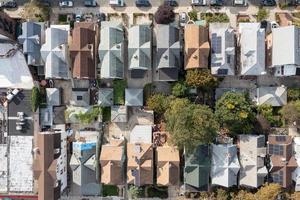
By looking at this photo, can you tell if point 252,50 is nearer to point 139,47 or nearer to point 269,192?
point 139,47

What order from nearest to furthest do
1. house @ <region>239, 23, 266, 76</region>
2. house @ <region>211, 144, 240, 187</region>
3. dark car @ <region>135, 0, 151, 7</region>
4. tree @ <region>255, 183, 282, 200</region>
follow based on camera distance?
1. tree @ <region>255, 183, 282, 200</region>
2. house @ <region>239, 23, 266, 76</region>
3. house @ <region>211, 144, 240, 187</region>
4. dark car @ <region>135, 0, 151, 7</region>

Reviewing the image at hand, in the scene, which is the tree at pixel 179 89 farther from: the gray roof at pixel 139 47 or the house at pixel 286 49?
the house at pixel 286 49

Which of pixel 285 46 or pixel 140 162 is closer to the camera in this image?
pixel 285 46

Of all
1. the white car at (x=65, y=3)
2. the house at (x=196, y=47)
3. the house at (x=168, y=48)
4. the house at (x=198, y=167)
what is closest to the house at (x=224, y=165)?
the house at (x=198, y=167)

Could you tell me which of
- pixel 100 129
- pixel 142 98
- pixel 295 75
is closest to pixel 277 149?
pixel 295 75

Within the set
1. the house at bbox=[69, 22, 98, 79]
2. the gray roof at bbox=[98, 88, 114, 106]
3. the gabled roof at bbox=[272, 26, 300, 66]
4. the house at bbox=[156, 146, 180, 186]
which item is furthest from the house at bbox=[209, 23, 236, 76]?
the house at bbox=[69, 22, 98, 79]

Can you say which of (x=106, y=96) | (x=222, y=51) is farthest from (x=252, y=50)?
(x=106, y=96)

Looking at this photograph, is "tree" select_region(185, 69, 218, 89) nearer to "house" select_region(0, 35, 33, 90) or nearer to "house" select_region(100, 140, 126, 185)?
"house" select_region(100, 140, 126, 185)
